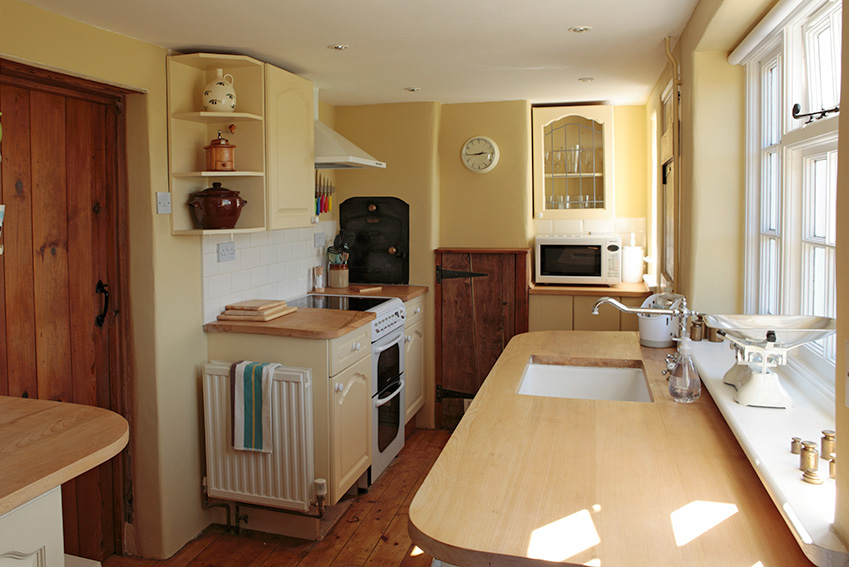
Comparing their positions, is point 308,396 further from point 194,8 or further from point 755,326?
point 755,326

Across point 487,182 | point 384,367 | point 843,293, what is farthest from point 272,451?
point 843,293

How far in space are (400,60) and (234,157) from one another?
0.94m

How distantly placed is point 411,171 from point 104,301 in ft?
7.53

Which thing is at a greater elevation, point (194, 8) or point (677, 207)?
point (194, 8)

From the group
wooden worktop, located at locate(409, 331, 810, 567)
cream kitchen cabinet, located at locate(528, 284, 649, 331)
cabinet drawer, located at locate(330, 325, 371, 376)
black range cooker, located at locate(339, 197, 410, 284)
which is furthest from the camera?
black range cooker, located at locate(339, 197, 410, 284)

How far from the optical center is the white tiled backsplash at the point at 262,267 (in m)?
3.26

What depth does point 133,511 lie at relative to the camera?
3.04m

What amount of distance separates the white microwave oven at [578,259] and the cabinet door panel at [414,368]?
0.90 m

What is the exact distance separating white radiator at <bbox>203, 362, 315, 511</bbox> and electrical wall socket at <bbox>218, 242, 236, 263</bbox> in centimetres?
53

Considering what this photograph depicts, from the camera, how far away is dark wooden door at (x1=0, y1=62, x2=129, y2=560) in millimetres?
2496

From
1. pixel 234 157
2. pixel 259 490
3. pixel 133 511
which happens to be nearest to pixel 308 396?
pixel 259 490

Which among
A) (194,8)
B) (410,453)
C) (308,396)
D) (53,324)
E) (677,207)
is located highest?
(194,8)

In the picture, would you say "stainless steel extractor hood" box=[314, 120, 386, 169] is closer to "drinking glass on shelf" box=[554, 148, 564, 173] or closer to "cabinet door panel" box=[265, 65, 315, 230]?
"cabinet door panel" box=[265, 65, 315, 230]

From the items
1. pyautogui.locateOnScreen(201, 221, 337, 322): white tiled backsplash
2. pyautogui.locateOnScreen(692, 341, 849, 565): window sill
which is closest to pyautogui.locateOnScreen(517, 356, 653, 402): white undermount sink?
pyautogui.locateOnScreen(692, 341, 849, 565): window sill
